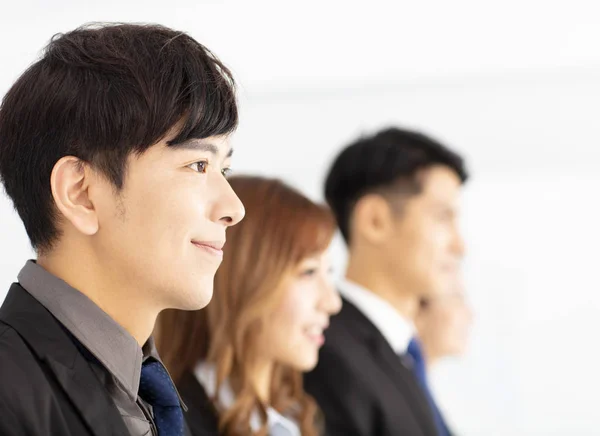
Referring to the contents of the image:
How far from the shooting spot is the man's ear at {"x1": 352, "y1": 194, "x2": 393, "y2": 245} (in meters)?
3.25

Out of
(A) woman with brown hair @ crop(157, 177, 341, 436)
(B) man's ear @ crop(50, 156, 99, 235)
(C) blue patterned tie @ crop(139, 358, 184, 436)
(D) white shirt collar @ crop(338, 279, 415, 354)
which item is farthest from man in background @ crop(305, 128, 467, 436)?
(B) man's ear @ crop(50, 156, 99, 235)

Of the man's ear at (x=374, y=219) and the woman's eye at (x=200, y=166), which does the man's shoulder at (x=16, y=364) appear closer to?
the woman's eye at (x=200, y=166)

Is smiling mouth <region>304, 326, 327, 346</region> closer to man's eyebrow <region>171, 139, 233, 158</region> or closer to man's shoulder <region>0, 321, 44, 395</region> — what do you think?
man's eyebrow <region>171, 139, 233, 158</region>

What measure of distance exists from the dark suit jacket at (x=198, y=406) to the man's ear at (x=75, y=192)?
2.97ft

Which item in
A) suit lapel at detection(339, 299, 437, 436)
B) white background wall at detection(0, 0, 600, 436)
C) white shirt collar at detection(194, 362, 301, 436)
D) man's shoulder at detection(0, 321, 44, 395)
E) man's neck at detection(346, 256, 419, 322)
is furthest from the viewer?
white background wall at detection(0, 0, 600, 436)

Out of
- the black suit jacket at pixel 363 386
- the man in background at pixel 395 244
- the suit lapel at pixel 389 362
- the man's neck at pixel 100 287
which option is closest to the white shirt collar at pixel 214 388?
the black suit jacket at pixel 363 386

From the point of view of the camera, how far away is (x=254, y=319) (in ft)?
7.73

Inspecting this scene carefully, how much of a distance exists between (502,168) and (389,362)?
3.37 m

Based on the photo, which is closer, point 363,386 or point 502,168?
point 363,386

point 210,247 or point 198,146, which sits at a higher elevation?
point 198,146

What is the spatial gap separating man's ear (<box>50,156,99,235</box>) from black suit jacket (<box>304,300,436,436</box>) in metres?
1.58

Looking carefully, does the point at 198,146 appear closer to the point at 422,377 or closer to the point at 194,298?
the point at 194,298

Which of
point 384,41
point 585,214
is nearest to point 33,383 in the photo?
point 384,41

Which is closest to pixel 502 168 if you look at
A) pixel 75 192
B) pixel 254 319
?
pixel 254 319
